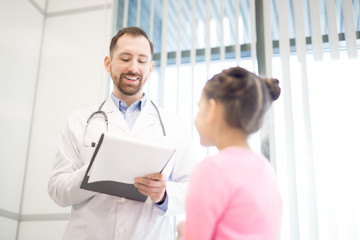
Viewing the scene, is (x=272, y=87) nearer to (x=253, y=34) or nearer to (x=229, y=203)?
(x=229, y=203)

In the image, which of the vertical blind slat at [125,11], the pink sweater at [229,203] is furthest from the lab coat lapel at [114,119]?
the vertical blind slat at [125,11]

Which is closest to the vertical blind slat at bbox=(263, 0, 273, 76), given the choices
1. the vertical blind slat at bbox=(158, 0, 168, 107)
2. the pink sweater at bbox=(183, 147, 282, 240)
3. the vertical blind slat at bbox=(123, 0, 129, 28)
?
the vertical blind slat at bbox=(158, 0, 168, 107)

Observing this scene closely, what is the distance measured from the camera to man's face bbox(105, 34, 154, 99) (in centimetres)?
182

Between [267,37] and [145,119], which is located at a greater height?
[267,37]

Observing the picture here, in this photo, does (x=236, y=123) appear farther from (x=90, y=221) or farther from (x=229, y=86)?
(x=90, y=221)

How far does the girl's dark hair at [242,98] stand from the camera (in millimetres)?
967

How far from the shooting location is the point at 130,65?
6.03 feet

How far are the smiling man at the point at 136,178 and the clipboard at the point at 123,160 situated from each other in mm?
51

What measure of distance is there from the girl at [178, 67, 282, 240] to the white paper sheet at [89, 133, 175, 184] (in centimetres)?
25

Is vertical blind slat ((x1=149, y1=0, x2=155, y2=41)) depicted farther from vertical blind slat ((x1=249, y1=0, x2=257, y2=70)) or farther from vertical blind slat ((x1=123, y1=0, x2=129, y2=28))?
vertical blind slat ((x1=249, y1=0, x2=257, y2=70))

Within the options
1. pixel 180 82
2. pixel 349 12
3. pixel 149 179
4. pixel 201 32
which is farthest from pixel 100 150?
pixel 349 12

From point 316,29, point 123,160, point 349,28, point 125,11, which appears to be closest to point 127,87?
point 123,160

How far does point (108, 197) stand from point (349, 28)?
5.64ft

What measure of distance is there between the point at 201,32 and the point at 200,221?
6.37ft
